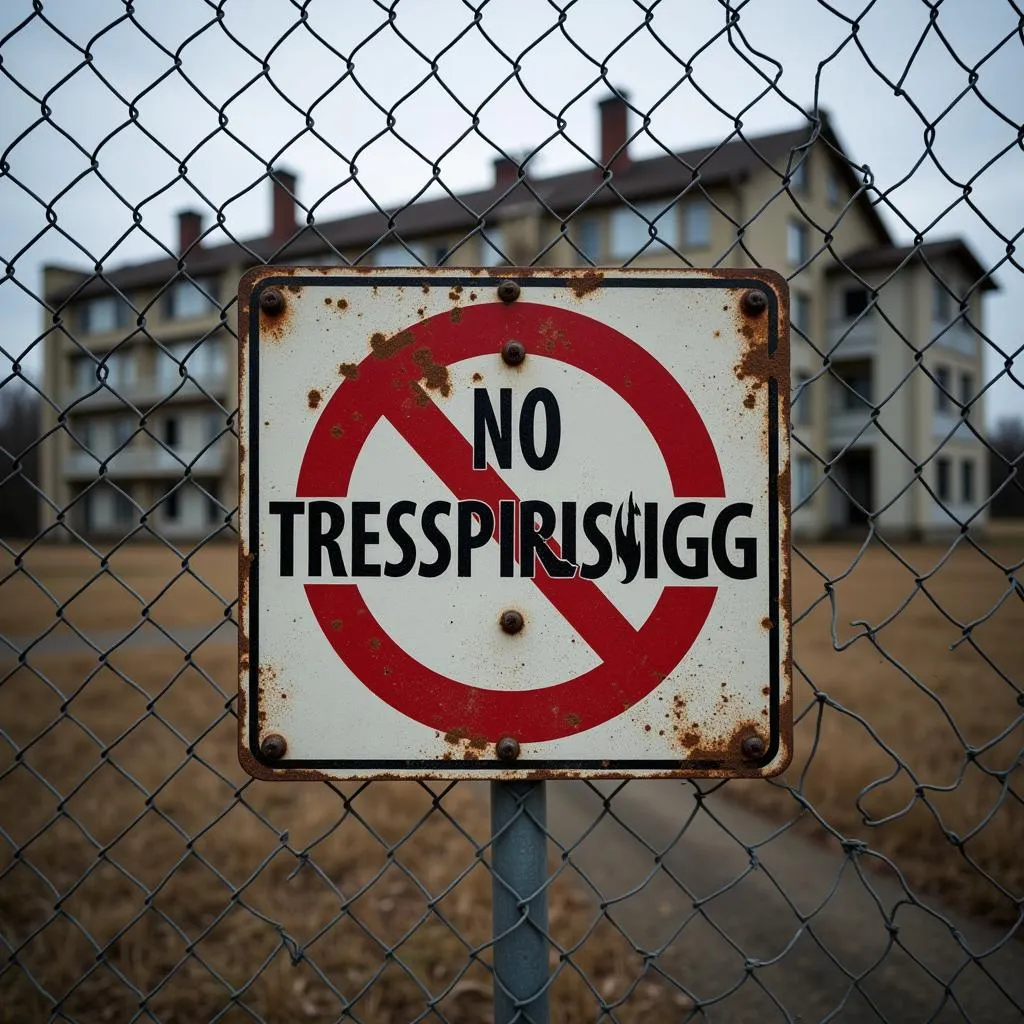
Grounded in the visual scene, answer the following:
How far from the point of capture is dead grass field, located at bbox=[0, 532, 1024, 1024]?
4.88ft

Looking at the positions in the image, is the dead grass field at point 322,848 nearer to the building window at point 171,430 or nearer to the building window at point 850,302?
the building window at point 850,302

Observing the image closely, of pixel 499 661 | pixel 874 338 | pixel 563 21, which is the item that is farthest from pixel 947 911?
pixel 874 338

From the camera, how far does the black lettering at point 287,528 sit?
1.07 metres

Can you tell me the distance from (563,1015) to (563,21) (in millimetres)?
2238

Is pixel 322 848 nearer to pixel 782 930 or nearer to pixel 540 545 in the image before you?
pixel 782 930

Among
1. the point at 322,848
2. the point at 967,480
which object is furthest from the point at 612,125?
the point at 322,848

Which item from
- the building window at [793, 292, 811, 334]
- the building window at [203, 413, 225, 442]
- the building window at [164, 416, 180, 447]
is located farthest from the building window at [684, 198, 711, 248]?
the building window at [164, 416, 180, 447]

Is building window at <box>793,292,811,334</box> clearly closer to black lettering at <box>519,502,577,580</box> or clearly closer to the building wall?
the building wall

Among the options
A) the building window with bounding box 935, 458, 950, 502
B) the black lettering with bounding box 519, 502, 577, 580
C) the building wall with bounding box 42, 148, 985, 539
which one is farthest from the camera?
the building window with bounding box 935, 458, 950, 502

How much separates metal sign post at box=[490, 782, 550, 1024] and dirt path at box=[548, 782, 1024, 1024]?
0.61 meters

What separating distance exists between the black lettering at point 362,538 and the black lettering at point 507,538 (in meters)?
0.17

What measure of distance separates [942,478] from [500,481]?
2205 cm

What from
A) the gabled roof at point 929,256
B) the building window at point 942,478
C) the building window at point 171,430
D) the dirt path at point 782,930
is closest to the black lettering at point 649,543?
the dirt path at point 782,930

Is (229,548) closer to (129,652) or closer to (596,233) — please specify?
(596,233)
